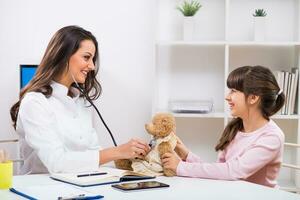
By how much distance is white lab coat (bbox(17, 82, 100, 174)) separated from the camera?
6.02 ft

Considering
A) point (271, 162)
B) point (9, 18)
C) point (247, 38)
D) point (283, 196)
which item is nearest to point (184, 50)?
point (247, 38)

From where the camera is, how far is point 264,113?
6.72ft

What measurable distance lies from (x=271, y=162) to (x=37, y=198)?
3.03 ft

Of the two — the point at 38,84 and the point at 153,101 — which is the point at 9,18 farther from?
the point at 38,84

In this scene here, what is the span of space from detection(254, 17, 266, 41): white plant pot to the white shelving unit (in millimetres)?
131

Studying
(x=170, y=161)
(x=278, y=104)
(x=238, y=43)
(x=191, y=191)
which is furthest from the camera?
(x=238, y=43)

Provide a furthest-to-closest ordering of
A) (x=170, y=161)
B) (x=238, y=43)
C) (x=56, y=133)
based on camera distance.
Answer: (x=238, y=43)
(x=56, y=133)
(x=170, y=161)

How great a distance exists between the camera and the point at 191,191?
1.57 meters

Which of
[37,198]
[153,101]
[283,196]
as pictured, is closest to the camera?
[37,198]

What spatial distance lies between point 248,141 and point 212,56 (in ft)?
4.04

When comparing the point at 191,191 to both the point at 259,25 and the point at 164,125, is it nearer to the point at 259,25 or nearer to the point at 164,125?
the point at 164,125

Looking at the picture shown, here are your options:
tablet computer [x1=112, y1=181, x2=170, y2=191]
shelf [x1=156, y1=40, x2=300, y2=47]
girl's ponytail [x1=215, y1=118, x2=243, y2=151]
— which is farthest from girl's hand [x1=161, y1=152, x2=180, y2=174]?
shelf [x1=156, y1=40, x2=300, y2=47]

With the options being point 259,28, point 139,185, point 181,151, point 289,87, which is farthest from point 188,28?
point 139,185

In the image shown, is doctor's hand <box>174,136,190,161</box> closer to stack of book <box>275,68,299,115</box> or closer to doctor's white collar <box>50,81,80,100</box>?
doctor's white collar <box>50,81,80,100</box>
